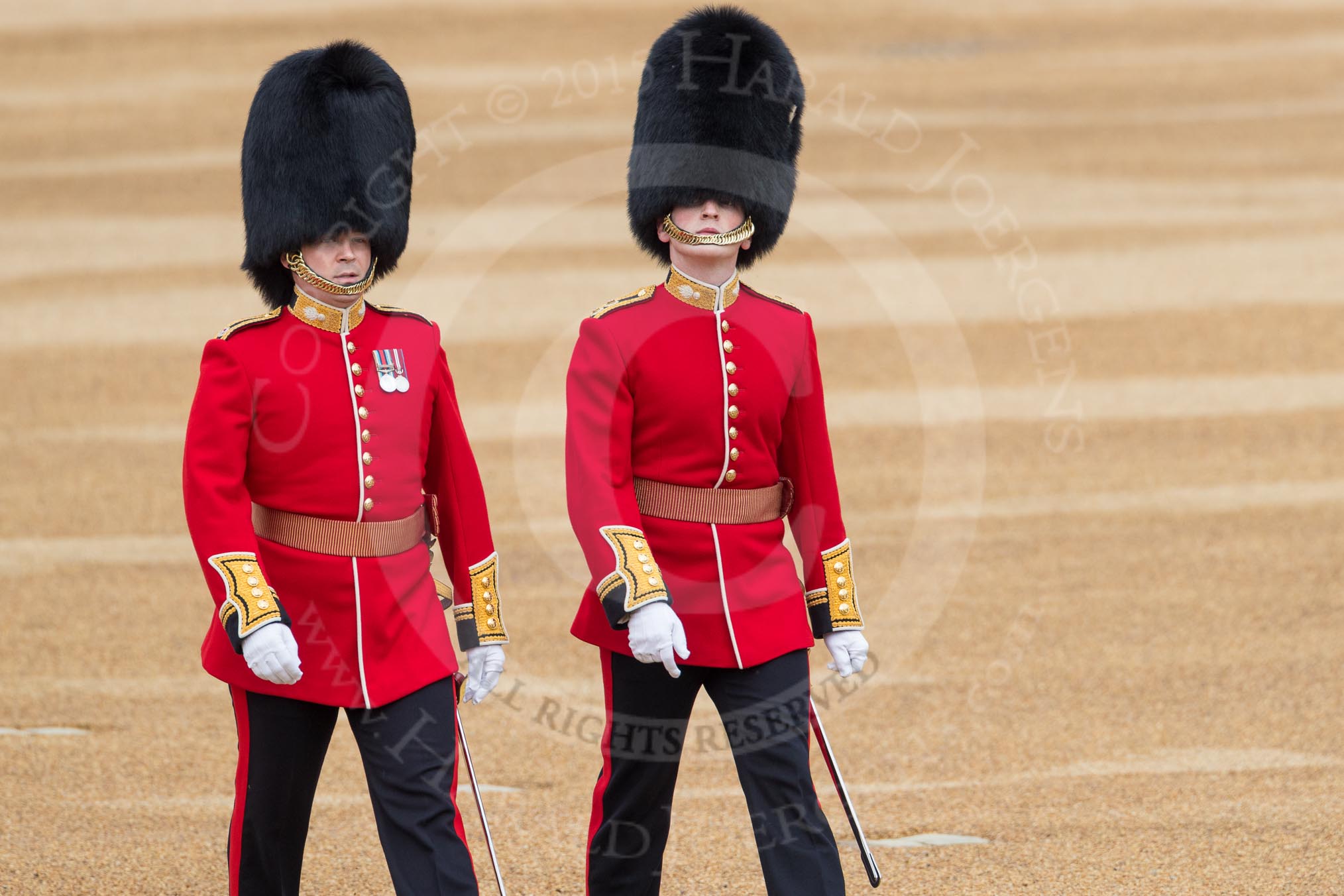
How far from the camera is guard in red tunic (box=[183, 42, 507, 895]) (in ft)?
9.14

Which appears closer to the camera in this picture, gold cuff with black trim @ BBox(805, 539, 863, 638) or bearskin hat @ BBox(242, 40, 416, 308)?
bearskin hat @ BBox(242, 40, 416, 308)

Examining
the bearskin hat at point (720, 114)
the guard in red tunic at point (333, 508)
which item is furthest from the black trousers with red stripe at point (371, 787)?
the bearskin hat at point (720, 114)

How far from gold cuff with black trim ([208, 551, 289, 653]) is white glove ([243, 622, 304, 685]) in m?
0.01

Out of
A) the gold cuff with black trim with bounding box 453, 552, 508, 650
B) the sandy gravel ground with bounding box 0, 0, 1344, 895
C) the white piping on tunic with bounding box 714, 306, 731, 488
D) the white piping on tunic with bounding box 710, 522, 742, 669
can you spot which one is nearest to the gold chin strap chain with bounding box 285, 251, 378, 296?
the gold cuff with black trim with bounding box 453, 552, 508, 650

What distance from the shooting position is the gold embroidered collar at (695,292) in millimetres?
3082

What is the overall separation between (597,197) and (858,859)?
1051cm

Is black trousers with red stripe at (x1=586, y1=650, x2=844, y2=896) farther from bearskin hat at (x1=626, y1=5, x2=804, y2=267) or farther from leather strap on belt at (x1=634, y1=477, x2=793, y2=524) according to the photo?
bearskin hat at (x1=626, y1=5, x2=804, y2=267)

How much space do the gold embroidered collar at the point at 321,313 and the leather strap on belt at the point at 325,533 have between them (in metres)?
0.30

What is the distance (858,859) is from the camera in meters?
3.82

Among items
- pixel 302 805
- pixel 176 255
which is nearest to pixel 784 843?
pixel 302 805

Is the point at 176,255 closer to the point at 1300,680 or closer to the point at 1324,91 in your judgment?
the point at 1300,680

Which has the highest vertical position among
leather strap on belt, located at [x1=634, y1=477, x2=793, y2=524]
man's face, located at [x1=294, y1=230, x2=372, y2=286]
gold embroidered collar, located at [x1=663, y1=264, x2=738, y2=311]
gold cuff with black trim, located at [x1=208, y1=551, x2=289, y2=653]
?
man's face, located at [x1=294, y1=230, x2=372, y2=286]

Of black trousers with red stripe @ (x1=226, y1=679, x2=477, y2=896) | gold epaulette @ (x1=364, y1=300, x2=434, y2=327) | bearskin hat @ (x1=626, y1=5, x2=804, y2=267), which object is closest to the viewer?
black trousers with red stripe @ (x1=226, y1=679, x2=477, y2=896)

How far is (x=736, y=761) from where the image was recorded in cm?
294
